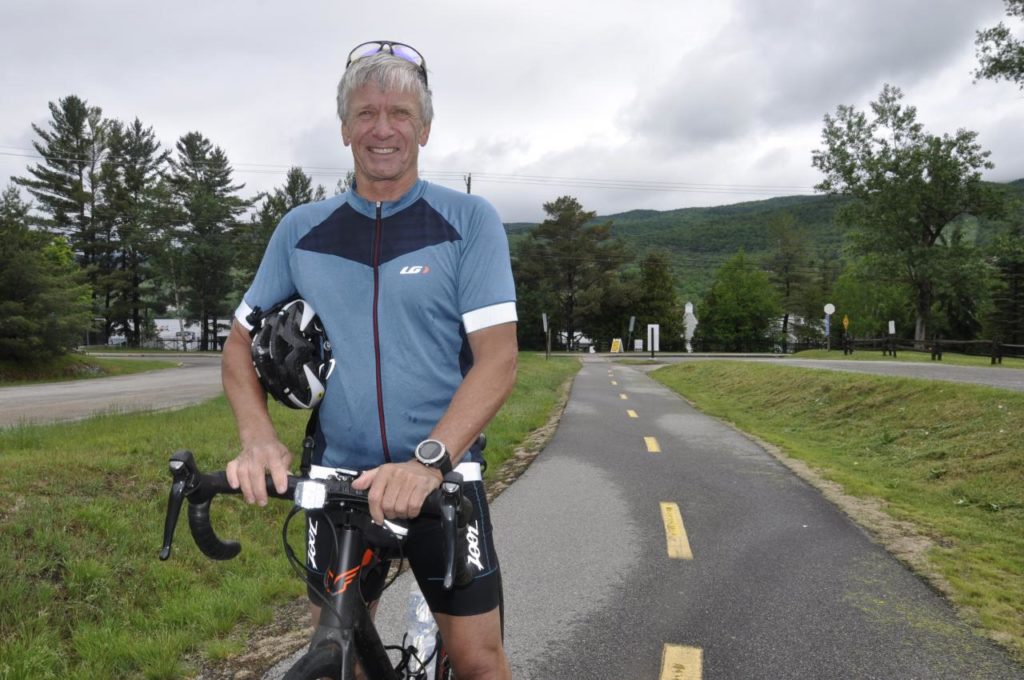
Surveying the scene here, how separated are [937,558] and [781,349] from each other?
2770 inches

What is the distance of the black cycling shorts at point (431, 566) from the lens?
1.84 meters

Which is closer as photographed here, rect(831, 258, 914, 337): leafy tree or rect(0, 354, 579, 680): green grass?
rect(0, 354, 579, 680): green grass

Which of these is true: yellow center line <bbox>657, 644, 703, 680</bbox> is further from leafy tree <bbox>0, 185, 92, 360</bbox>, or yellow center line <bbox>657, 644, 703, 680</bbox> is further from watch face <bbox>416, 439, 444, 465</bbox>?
leafy tree <bbox>0, 185, 92, 360</bbox>

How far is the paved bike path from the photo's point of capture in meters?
3.76

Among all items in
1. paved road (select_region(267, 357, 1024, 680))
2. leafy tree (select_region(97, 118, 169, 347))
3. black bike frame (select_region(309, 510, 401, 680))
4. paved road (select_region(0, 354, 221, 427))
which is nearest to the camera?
black bike frame (select_region(309, 510, 401, 680))

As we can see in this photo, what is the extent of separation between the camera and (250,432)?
182 cm

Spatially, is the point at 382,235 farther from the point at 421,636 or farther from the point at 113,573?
the point at 113,573

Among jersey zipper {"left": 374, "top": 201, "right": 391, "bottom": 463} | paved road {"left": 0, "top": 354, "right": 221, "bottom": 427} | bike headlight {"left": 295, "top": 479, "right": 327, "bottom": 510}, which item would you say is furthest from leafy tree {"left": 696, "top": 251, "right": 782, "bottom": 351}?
bike headlight {"left": 295, "top": 479, "right": 327, "bottom": 510}

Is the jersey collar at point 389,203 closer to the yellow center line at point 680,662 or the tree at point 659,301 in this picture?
the yellow center line at point 680,662

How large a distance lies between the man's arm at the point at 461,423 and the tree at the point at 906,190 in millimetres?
53166

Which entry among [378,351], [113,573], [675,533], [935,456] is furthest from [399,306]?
[935,456]

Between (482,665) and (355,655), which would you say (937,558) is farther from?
(355,655)

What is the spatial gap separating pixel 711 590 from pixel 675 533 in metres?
1.42

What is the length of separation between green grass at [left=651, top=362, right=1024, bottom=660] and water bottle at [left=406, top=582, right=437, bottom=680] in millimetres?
3576
